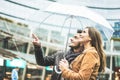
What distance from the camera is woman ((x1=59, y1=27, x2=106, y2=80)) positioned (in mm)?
2677

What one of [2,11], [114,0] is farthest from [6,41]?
[114,0]

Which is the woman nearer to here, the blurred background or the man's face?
the man's face

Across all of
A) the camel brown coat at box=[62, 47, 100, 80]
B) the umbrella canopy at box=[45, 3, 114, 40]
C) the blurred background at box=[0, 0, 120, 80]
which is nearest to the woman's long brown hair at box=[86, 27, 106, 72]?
the camel brown coat at box=[62, 47, 100, 80]

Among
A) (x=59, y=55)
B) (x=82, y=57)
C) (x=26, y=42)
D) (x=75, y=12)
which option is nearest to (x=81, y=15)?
(x=75, y=12)

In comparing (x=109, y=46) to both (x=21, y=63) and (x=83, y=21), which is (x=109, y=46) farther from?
(x=83, y=21)

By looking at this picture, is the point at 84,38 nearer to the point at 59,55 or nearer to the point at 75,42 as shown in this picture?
the point at 75,42

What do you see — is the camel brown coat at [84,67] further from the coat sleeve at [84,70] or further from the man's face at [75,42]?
the man's face at [75,42]

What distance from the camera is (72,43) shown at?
9.64 ft

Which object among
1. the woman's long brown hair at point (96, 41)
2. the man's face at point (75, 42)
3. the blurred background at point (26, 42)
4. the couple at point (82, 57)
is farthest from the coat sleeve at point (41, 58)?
the blurred background at point (26, 42)

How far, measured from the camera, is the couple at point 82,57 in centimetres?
269

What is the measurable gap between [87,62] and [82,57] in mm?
99

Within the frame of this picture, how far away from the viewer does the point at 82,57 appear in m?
2.77

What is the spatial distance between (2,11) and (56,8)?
2607 centimetres

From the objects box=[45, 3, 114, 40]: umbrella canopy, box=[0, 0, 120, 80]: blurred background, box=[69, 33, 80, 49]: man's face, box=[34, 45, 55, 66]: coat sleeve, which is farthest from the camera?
box=[0, 0, 120, 80]: blurred background
